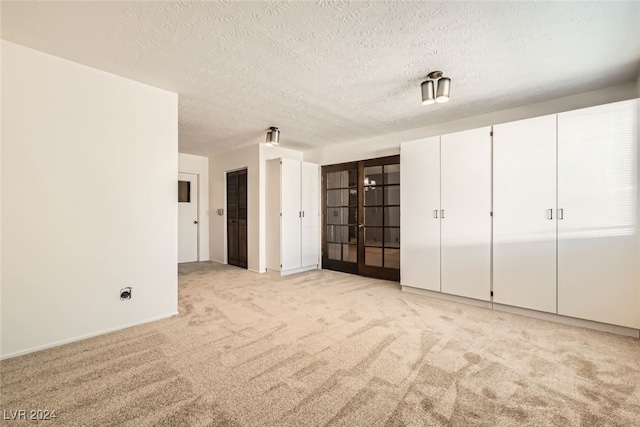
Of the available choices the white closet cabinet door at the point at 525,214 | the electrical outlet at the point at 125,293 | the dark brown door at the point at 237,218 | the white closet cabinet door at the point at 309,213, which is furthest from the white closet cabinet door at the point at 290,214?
the white closet cabinet door at the point at 525,214

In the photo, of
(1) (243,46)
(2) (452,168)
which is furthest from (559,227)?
(1) (243,46)

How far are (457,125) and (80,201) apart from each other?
4.47m

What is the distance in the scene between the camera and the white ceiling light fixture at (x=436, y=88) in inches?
99.9

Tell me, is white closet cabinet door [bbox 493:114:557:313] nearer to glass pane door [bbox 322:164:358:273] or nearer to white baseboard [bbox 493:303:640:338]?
white baseboard [bbox 493:303:640:338]

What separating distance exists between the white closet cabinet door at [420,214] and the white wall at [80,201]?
9.66 ft

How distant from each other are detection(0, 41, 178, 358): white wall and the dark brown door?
256 cm

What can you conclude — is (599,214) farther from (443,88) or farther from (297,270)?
(297,270)

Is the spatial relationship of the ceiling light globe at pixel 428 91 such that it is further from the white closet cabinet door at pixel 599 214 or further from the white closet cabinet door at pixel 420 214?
the white closet cabinet door at pixel 599 214

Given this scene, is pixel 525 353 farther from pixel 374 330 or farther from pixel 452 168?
pixel 452 168

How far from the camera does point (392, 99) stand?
3.13m

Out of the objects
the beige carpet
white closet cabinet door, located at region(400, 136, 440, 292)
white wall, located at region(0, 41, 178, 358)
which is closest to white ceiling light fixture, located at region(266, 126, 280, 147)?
white wall, located at region(0, 41, 178, 358)

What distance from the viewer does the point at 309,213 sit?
541 cm

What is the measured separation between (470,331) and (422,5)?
8.75ft

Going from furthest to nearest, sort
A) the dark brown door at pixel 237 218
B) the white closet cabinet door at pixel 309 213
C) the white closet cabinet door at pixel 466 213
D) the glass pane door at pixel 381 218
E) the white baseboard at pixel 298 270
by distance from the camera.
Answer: the dark brown door at pixel 237 218 → the white closet cabinet door at pixel 309 213 → the white baseboard at pixel 298 270 → the glass pane door at pixel 381 218 → the white closet cabinet door at pixel 466 213
